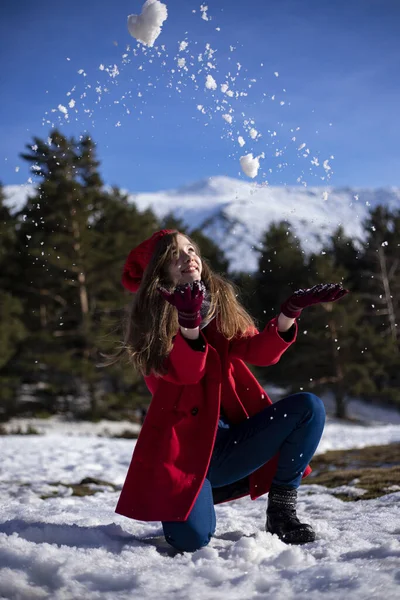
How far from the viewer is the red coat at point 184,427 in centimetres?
282

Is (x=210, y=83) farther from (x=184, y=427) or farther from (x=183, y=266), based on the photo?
(x=184, y=427)

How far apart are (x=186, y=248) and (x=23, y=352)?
19634 millimetres

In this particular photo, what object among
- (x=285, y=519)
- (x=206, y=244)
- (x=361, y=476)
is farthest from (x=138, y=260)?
(x=206, y=244)

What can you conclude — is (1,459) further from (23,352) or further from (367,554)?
(23,352)

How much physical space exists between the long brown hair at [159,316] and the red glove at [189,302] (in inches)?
13.5

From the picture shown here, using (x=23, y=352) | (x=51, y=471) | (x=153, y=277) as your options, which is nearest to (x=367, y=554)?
(x=153, y=277)

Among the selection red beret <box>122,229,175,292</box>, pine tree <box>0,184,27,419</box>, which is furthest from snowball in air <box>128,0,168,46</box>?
pine tree <box>0,184,27,419</box>

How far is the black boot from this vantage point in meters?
2.85

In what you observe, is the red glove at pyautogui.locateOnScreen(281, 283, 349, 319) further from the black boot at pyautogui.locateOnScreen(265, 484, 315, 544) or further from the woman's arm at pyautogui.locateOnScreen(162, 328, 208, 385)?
the black boot at pyautogui.locateOnScreen(265, 484, 315, 544)

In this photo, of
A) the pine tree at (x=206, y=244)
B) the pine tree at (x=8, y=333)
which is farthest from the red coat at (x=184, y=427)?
the pine tree at (x=206, y=244)

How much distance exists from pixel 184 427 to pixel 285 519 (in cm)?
68

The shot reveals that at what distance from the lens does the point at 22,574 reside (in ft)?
7.61

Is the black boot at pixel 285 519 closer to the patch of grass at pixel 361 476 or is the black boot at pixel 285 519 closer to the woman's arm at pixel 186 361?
the woman's arm at pixel 186 361

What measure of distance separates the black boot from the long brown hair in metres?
0.85
